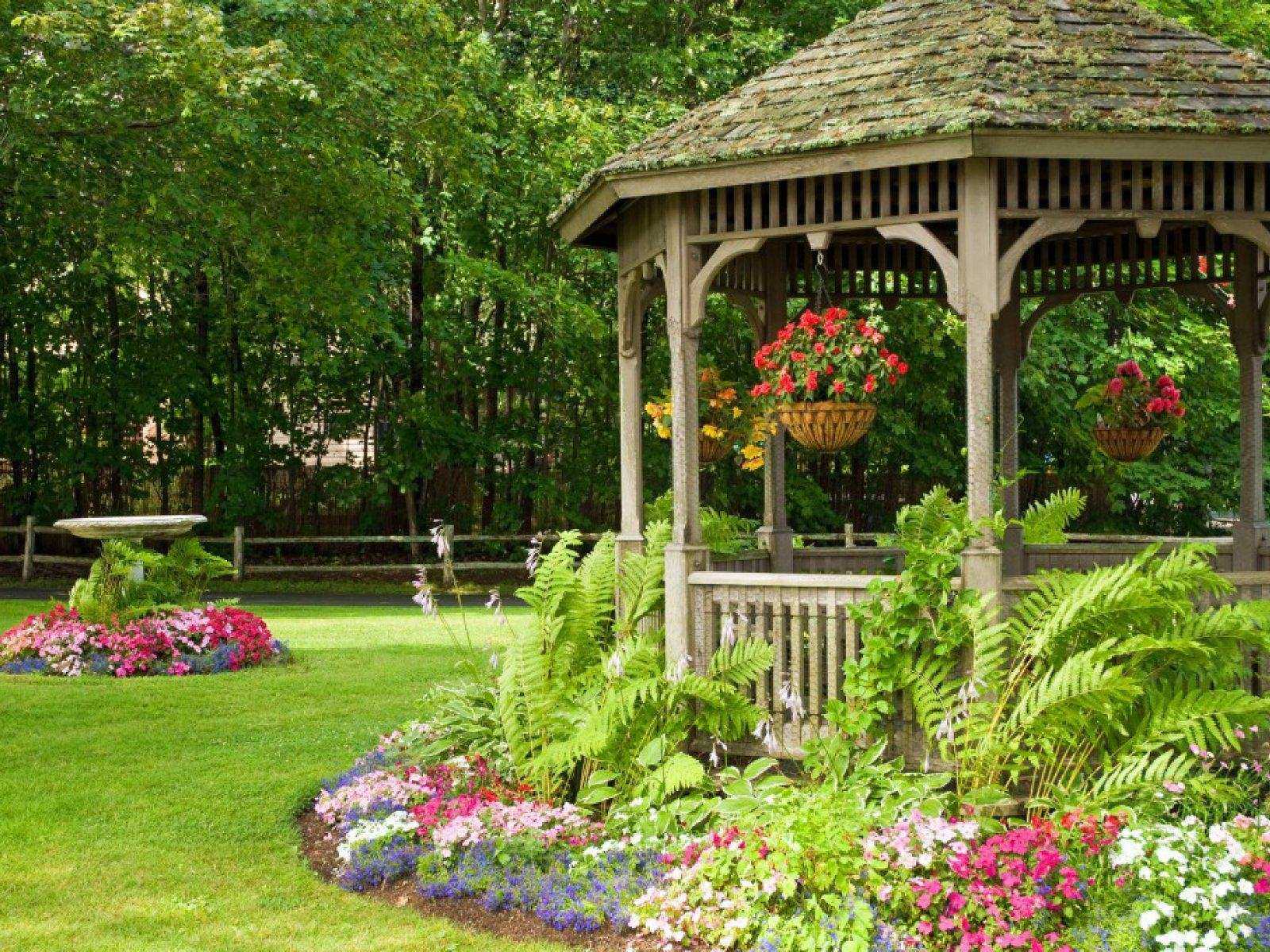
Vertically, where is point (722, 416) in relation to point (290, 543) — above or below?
above

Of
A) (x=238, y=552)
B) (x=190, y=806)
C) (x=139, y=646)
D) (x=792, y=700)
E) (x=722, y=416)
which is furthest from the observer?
(x=238, y=552)

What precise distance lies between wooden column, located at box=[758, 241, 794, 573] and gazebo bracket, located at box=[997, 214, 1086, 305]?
2682 mm

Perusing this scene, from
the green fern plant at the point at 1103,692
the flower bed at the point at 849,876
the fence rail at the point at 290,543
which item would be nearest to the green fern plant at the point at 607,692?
the flower bed at the point at 849,876

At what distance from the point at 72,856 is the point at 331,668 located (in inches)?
228

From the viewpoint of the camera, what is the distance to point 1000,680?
6.51 m

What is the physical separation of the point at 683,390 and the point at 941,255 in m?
1.59

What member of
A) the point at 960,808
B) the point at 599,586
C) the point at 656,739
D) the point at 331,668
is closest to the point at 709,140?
the point at 599,586

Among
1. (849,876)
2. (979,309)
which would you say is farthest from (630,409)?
(849,876)

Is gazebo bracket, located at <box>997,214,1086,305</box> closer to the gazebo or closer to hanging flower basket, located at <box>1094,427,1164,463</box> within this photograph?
the gazebo

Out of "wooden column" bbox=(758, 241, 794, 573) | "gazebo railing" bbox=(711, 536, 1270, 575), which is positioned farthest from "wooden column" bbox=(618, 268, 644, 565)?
"wooden column" bbox=(758, 241, 794, 573)

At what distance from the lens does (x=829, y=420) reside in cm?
745

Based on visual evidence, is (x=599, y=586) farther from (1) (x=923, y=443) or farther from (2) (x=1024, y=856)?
(1) (x=923, y=443)

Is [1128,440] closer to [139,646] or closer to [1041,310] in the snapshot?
[1041,310]

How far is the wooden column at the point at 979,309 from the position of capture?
22.0 feet
